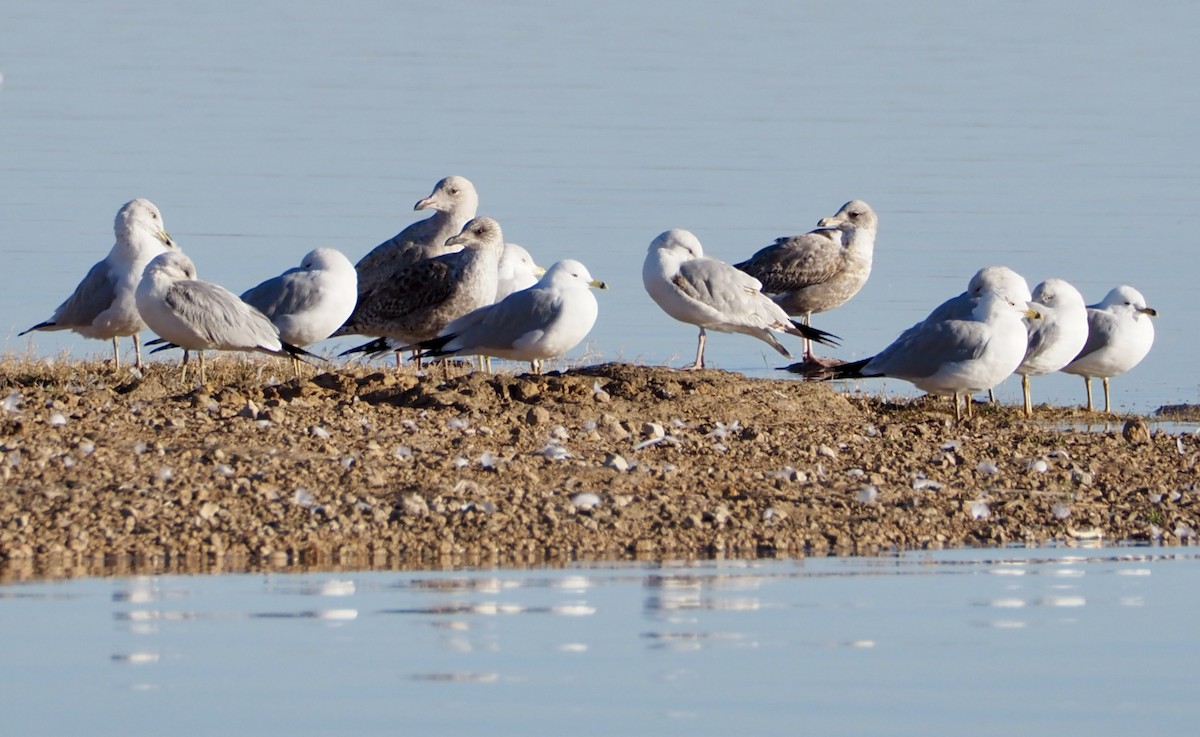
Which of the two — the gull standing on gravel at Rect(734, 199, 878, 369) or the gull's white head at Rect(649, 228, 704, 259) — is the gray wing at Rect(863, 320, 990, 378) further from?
the gull standing on gravel at Rect(734, 199, 878, 369)

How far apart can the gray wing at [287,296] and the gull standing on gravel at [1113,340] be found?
17.3 ft

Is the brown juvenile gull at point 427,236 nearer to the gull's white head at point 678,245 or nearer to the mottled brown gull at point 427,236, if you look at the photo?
the mottled brown gull at point 427,236

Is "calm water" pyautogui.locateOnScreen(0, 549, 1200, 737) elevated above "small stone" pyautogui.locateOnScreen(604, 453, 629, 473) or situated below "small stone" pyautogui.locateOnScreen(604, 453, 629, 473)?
below

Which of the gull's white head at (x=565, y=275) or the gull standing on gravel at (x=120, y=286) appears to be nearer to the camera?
the gull's white head at (x=565, y=275)

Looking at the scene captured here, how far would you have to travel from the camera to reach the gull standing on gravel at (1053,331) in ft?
47.2

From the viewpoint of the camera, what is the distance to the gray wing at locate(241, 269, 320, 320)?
47.6ft

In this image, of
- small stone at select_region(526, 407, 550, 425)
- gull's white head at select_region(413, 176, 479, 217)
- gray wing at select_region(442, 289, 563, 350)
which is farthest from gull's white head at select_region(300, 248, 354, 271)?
small stone at select_region(526, 407, 550, 425)

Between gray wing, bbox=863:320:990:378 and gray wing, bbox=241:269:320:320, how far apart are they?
382cm

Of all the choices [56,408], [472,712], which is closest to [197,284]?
[56,408]

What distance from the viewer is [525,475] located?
9.90 m

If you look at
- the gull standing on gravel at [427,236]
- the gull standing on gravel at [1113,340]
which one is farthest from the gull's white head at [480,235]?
the gull standing on gravel at [1113,340]

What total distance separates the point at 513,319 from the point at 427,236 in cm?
419

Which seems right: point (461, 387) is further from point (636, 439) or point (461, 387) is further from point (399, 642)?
point (399, 642)

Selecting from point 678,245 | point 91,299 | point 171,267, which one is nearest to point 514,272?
point 678,245
